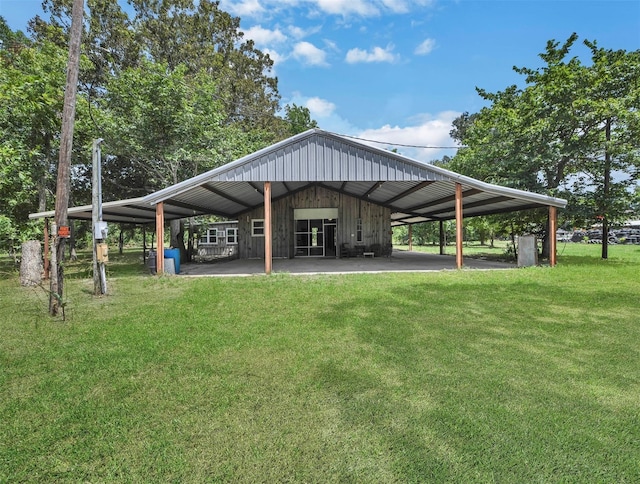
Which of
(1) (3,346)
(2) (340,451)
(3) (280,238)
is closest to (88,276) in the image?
(1) (3,346)

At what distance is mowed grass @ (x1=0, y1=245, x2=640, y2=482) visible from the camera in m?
2.02

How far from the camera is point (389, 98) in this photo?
808 inches

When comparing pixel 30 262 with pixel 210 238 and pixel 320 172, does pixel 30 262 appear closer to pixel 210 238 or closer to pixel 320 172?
pixel 320 172

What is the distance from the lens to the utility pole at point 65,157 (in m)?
5.66

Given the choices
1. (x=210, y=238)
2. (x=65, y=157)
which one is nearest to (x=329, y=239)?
(x=210, y=238)

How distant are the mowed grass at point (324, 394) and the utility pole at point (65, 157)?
662 millimetres

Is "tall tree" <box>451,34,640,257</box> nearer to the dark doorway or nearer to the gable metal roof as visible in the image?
the gable metal roof

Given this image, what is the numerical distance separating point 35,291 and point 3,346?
4.74 m

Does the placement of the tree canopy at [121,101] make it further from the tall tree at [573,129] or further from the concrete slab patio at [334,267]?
the tall tree at [573,129]

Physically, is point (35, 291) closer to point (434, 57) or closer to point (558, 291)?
point (558, 291)

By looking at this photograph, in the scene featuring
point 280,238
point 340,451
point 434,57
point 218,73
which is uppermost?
point 218,73

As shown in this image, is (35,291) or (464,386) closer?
(464,386)

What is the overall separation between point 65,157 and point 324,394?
20.7ft

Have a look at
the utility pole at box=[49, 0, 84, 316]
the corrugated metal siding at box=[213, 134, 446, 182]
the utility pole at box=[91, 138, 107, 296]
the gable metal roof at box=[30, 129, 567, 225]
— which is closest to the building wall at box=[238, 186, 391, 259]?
the gable metal roof at box=[30, 129, 567, 225]
